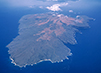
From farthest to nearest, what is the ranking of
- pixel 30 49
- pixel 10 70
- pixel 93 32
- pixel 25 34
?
pixel 93 32
pixel 25 34
pixel 30 49
pixel 10 70

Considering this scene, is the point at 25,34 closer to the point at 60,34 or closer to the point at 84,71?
the point at 60,34

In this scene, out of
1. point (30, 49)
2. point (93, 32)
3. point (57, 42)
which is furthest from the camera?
point (93, 32)

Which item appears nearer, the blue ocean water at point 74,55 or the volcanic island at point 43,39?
the blue ocean water at point 74,55

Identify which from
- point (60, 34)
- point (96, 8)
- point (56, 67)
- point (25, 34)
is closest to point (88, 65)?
point (56, 67)

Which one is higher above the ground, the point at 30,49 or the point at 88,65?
the point at 30,49

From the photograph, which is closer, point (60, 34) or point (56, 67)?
point (56, 67)

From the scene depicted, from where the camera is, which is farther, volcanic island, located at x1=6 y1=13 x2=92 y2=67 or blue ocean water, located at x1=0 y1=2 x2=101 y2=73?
volcanic island, located at x1=6 y1=13 x2=92 y2=67

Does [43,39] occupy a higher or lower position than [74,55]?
higher

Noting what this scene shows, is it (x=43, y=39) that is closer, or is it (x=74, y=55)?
(x=74, y=55)
